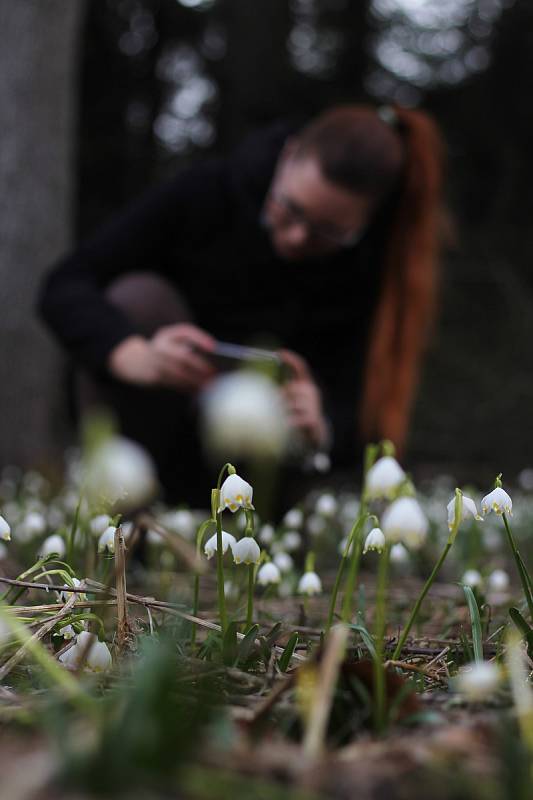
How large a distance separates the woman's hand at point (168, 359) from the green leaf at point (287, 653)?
3.92 ft

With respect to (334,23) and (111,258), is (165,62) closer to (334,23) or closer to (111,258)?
(334,23)

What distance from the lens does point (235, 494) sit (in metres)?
0.97

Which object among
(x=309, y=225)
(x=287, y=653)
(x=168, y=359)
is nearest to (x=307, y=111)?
(x=309, y=225)

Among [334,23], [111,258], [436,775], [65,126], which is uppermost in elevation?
[334,23]

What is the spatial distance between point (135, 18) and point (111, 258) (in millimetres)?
6204

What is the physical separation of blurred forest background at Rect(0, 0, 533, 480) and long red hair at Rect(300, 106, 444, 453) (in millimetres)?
2124

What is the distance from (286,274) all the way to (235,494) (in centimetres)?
207

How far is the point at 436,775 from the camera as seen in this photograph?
576 millimetres

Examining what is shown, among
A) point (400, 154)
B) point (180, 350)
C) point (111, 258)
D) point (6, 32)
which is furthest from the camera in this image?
point (6, 32)

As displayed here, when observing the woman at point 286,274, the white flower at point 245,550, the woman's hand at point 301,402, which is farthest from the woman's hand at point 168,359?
the white flower at point 245,550

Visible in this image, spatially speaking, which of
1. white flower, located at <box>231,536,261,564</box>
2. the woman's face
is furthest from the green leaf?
the woman's face

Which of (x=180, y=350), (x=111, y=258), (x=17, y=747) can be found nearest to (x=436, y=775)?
(x=17, y=747)

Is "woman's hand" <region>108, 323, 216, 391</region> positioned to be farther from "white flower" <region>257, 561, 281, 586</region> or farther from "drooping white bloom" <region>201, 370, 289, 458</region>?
"white flower" <region>257, 561, 281, 586</region>

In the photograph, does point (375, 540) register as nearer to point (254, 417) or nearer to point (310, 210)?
point (254, 417)
